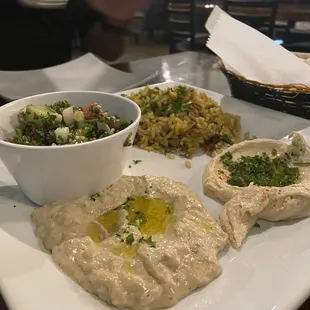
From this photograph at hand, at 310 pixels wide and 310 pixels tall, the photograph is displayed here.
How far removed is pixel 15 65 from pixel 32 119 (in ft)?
7.57

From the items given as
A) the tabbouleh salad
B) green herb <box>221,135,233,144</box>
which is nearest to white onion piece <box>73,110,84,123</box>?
the tabbouleh salad

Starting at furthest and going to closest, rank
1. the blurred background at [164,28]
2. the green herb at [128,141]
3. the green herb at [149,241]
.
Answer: the blurred background at [164,28] < the green herb at [128,141] < the green herb at [149,241]

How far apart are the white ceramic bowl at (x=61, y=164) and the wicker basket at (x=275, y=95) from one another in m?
0.69

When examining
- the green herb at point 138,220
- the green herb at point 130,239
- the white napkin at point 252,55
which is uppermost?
the white napkin at point 252,55

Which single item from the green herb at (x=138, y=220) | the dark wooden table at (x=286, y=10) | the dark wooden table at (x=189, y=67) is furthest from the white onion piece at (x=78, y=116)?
the dark wooden table at (x=286, y=10)

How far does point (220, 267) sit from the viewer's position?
1.20 meters

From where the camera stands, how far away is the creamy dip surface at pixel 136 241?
1.10 metres

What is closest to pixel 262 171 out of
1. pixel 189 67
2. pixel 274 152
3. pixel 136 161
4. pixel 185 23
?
pixel 274 152

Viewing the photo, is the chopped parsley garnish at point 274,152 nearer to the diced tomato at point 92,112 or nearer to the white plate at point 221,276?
the white plate at point 221,276

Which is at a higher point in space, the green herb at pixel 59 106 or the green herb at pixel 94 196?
the green herb at pixel 59 106

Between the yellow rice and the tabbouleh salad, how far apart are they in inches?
12.4

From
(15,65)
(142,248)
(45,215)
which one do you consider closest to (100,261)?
(142,248)

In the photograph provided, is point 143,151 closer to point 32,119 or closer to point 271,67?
point 32,119

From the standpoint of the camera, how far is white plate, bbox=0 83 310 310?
1.09 metres
